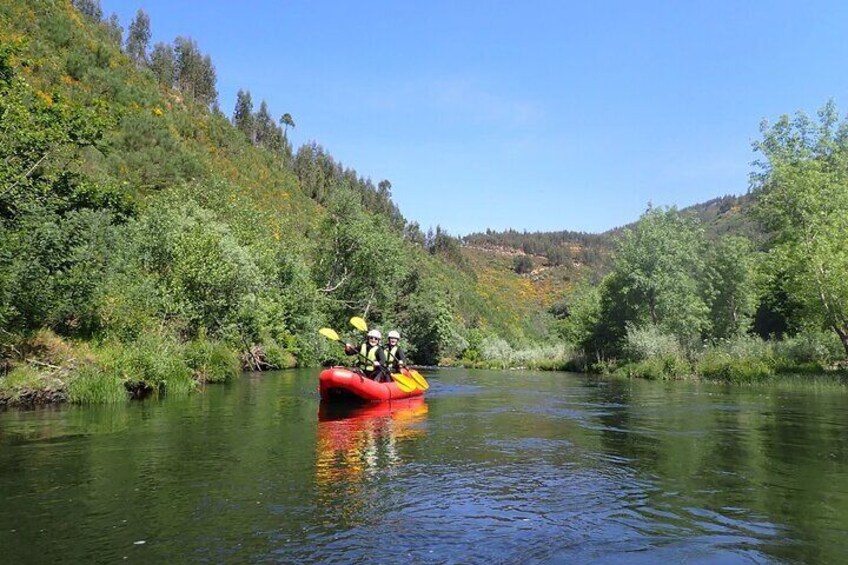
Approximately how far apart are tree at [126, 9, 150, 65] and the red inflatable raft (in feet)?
222

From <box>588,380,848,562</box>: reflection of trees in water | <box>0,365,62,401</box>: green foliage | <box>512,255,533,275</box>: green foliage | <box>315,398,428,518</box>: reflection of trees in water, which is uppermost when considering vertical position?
<box>512,255,533,275</box>: green foliage

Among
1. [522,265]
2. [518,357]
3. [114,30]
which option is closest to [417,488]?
[518,357]

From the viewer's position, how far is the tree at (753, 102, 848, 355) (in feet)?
81.9

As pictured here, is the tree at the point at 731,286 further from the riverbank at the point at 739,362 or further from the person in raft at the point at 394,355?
the person in raft at the point at 394,355

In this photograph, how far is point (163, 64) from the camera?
74.0 meters

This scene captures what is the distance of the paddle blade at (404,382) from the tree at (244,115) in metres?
78.3

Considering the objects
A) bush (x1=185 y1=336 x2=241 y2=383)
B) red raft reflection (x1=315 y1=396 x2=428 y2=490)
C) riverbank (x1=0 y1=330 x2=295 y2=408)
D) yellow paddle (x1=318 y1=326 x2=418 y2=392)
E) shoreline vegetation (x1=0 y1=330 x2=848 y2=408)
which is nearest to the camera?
red raft reflection (x1=315 y1=396 x2=428 y2=490)

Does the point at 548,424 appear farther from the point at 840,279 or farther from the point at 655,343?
the point at 655,343

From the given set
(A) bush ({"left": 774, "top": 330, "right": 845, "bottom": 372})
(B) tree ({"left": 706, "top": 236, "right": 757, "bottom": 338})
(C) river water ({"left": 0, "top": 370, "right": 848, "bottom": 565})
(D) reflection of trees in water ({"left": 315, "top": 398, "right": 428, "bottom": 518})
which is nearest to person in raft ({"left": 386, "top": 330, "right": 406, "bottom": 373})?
(D) reflection of trees in water ({"left": 315, "top": 398, "right": 428, "bottom": 518})

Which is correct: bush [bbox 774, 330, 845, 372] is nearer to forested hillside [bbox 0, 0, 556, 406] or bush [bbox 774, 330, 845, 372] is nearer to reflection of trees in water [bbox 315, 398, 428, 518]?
reflection of trees in water [bbox 315, 398, 428, 518]

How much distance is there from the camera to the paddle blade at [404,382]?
55.1 ft

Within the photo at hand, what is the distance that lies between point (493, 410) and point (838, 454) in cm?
777

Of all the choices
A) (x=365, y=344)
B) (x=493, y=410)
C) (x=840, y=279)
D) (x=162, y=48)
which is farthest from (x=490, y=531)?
(x=162, y=48)

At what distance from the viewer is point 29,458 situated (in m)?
8.72
